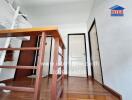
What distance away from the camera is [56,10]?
315cm

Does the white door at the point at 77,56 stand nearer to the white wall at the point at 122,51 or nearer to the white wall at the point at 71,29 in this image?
the white wall at the point at 71,29

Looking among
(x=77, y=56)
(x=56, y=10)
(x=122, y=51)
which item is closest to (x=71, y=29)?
(x=56, y=10)

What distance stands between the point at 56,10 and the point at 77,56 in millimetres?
2044

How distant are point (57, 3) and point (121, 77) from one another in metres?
2.67

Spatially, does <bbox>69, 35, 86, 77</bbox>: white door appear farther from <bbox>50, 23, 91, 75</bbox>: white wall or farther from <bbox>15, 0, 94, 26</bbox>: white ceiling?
<bbox>15, 0, 94, 26</bbox>: white ceiling

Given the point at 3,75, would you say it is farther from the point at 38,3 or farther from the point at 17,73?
the point at 38,3

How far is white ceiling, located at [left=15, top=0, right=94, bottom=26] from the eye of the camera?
275cm

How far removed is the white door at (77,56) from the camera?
12.0 ft

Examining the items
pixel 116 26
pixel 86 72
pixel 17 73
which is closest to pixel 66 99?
pixel 116 26

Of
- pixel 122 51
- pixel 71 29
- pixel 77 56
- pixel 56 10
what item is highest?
pixel 56 10

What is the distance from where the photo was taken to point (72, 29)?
4.07 meters

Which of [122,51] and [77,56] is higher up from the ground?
[77,56]

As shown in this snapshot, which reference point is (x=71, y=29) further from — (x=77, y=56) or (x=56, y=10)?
(x=77, y=56)

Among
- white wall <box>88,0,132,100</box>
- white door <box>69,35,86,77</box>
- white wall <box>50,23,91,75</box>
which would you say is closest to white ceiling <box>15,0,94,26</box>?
white wall <box>50,23,91,75</box>
